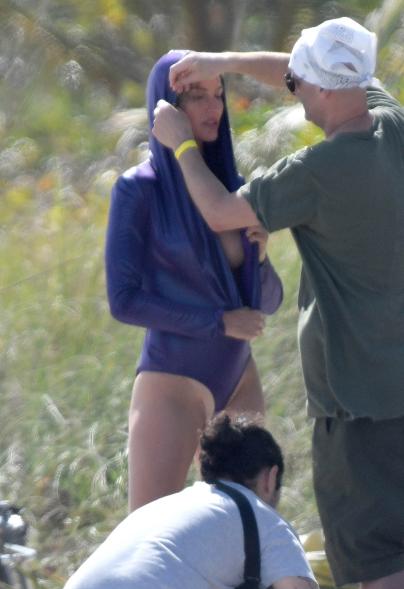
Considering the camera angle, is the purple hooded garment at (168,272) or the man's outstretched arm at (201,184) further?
the purple hooded garment at (168,272)

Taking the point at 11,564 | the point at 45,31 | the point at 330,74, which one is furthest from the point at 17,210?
the point at 330,74

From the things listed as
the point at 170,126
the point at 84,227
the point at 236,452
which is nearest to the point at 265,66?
the point at 170,126

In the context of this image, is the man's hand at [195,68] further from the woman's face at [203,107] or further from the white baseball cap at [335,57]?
the white baseball cap at [335,57]

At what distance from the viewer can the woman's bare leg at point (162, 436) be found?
13.0 feet

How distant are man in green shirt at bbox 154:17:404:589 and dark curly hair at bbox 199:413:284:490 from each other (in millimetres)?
228

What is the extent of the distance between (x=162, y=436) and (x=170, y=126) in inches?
35.7

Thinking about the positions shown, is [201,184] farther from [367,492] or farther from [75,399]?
[75,399]

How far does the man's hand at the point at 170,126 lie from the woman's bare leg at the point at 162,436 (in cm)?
71

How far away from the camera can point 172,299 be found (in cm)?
407

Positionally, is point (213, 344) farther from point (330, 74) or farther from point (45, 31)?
point (45, 31)

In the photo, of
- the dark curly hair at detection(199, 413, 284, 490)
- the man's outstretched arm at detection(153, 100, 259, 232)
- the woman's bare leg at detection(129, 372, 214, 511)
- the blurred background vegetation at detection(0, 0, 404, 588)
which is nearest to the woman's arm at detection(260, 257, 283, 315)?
the woman's bare leg at detection(129, 372, 214, 511)

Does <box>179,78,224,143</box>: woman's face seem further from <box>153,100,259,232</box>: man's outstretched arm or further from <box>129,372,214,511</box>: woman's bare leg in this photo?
<box>129,372,214,511</box>: woman's bare leg

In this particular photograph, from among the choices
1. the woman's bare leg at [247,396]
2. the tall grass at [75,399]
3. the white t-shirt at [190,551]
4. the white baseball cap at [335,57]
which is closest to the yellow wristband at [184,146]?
the white baseball cap at [335,57]

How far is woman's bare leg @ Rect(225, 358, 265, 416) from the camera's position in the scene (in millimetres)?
4250
